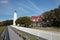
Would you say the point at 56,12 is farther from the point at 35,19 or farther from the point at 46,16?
the point at 35,19

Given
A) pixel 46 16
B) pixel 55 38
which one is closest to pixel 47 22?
pixel 46 16

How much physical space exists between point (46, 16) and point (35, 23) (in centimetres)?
2455

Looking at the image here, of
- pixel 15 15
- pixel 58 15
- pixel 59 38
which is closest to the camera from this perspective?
pixel 59 38

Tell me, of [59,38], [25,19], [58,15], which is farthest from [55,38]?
[25,19]

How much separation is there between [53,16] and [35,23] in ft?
108

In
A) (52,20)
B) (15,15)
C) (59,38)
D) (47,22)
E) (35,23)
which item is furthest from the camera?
(15,15)

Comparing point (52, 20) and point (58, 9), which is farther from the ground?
point (58, 9)

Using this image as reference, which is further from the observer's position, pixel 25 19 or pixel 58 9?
pixel 25 19

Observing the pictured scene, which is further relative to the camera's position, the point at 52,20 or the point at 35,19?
the point at 35,19

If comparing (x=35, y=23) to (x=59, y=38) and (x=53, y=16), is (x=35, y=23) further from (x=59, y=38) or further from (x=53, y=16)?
(x=59, y=38)

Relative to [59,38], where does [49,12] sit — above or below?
above

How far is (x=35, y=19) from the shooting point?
108 m

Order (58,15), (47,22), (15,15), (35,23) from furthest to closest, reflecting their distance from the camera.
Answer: (15,15) → (35,23) → (47,22) → (58,15)

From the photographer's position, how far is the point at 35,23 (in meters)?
107
